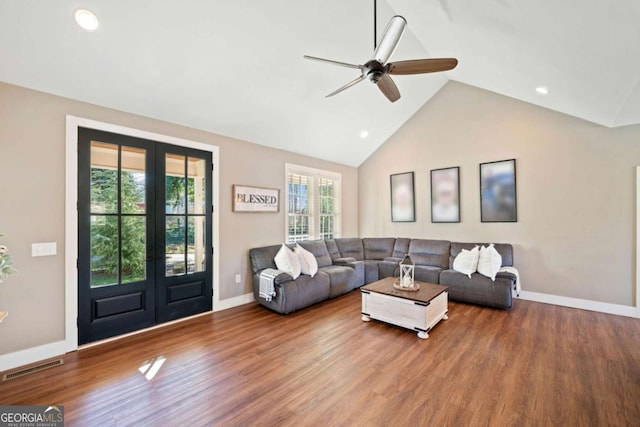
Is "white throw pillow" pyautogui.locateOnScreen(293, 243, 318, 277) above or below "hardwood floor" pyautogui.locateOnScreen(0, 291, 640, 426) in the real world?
above

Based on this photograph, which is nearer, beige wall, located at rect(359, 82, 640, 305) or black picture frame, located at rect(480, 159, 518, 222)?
beige wall, located at rect(359, 82, 640, 305)

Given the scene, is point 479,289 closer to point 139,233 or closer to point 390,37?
point 390,37

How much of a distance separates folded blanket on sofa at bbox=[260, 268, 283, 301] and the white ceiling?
2188 millimetres

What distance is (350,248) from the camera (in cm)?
580

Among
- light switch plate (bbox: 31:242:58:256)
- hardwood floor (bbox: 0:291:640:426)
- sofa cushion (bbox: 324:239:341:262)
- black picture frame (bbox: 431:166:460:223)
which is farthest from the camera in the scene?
sofa cushion (bbox: 324:239:341:262)

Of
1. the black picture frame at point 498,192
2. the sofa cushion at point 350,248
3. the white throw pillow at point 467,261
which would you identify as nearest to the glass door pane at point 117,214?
the sofa cushion at point 350,248

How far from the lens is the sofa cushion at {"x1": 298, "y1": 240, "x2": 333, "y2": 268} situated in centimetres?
487

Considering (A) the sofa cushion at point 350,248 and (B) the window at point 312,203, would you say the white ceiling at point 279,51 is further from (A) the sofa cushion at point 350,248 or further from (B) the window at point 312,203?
(A) the sofa cushion at point 350,248

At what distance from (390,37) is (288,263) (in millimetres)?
3011

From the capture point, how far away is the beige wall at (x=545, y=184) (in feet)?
12.0

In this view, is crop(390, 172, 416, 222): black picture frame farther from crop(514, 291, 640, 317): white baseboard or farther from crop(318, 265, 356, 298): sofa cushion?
crop(514, 291, 640, 317): white baseboard

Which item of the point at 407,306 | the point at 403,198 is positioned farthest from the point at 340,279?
the point at 403,198

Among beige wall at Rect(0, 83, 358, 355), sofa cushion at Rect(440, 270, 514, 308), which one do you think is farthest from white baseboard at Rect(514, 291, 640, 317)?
beige wall at Rect(0, 83, 358, 355)

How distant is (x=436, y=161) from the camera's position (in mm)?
5363
